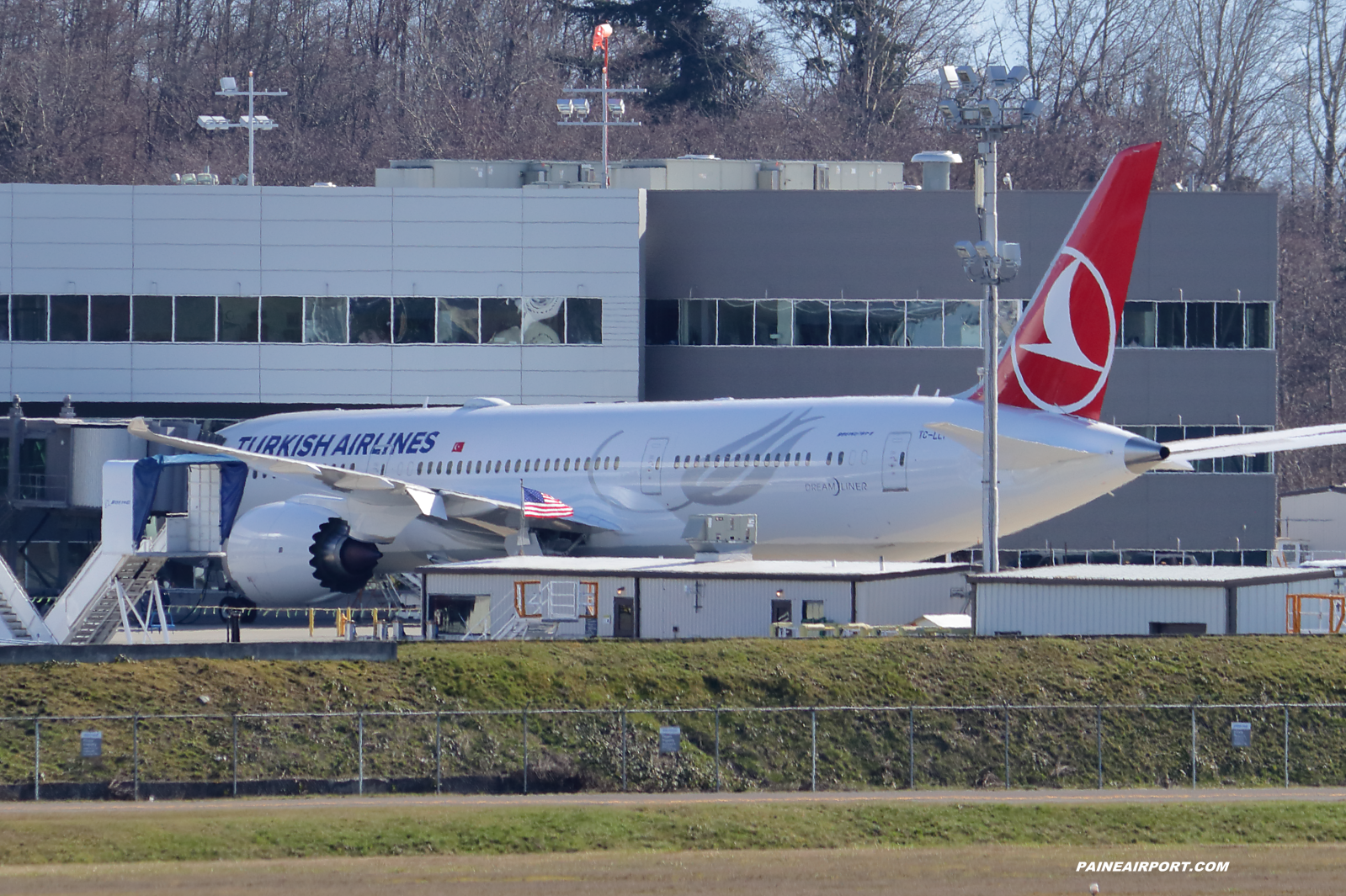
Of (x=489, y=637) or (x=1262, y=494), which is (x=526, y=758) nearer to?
(x=489, y=637)

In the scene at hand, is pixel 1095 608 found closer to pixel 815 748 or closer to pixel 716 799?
pixel 815 748

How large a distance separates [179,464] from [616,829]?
19.0m

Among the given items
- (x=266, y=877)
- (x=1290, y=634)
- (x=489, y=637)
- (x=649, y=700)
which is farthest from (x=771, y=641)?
(x=266, y=877)

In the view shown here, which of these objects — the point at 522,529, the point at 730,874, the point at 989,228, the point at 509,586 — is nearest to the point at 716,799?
the point at 730,874

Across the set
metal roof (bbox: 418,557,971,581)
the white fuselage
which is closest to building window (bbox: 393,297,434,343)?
the white fuselage

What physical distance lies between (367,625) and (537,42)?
2374 inches

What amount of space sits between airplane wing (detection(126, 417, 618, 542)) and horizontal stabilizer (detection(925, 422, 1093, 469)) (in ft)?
28.8

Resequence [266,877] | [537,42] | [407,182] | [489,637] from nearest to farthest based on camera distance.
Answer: [266,877] → [489,637] → [407,182] → [537,42]

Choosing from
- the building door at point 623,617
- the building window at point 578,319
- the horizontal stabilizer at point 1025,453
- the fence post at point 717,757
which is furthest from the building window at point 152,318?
the fence post at point 717,757

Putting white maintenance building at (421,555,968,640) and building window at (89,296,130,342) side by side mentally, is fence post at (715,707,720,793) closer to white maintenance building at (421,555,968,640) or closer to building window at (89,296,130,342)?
white maintenance building at (421,555,968,640)

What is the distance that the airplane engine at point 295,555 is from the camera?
39.1m

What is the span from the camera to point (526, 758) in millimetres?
26656

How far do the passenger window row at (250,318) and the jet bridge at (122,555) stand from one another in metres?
13.8

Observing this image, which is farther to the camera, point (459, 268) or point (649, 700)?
point (459, 268)
